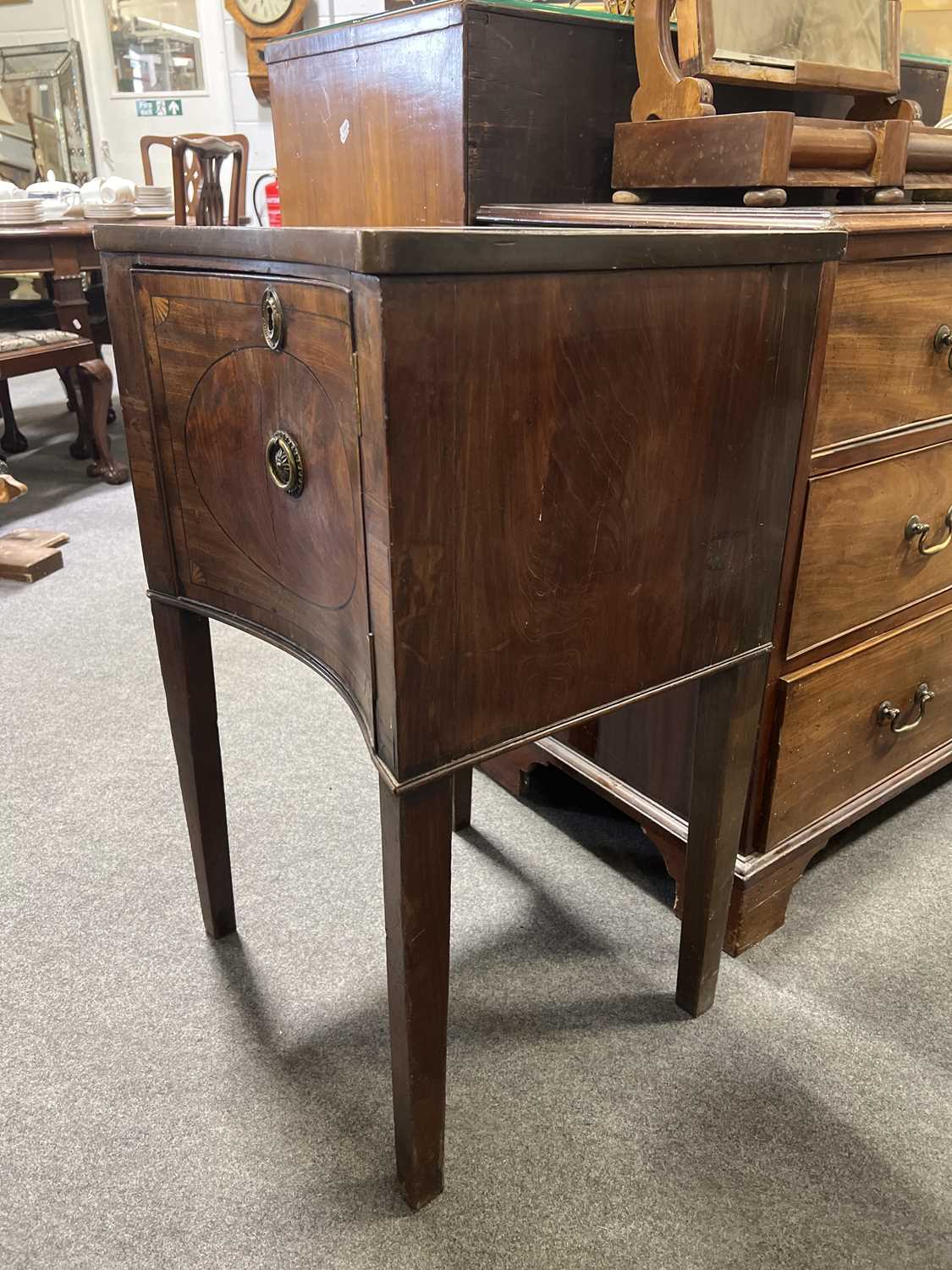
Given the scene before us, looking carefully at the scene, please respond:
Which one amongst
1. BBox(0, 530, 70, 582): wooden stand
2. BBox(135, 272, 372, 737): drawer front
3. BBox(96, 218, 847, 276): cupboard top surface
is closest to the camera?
BBox(96, 218, 847, 276): cupboard top surface

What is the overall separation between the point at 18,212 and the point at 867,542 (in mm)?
2961

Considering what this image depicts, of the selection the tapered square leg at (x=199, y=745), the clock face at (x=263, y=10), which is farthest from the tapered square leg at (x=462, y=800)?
the clock face at (x=263, y=10)

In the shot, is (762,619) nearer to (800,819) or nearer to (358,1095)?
(800,819)

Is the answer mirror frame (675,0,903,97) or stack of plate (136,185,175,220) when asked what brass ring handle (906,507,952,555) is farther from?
stack of plate (136,185,175,220)

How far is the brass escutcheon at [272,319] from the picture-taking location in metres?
0.69

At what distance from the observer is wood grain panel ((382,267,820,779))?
622mm

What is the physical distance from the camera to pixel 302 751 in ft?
5.41

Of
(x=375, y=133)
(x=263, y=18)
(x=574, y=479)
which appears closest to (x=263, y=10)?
(x=263, y=18)

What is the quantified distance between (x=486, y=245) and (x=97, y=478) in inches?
114

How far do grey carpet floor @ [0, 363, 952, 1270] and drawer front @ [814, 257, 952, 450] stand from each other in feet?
2.18

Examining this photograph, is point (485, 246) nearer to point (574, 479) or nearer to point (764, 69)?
point (574, 479)

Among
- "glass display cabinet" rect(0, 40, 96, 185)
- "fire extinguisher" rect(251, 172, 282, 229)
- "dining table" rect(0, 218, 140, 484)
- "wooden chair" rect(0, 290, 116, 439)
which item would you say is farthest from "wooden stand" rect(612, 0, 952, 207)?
"glass display cabinet" rect(0, 40, 96, 185)

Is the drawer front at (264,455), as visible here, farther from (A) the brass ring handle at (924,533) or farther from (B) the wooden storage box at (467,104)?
(A) the brass ring handle at (924,533)

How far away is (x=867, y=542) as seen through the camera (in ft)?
3.57
